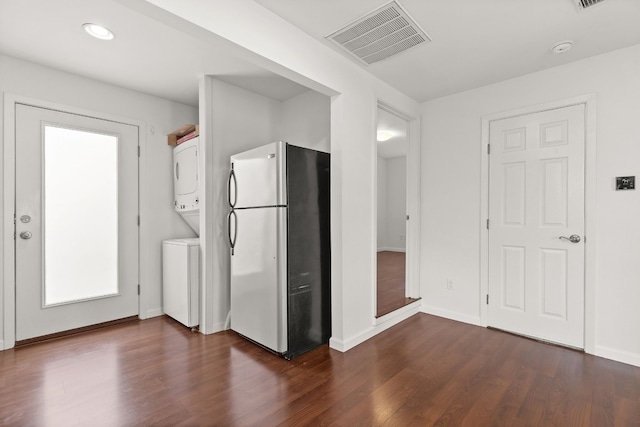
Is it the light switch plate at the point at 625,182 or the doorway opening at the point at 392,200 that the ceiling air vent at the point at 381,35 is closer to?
the light switch plate at the point at 625,182

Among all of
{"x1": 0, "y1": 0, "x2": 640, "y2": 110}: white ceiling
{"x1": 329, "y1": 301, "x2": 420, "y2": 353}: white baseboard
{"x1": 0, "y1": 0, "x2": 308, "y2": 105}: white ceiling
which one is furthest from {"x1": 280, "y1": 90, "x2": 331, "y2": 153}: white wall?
{"x1": 329, "y1": 301, "x2": 420, "y2": 353}: white baseboard

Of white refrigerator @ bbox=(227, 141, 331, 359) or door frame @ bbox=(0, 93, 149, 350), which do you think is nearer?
white refrigerator @ bbox=(227, 141, 331, 359)

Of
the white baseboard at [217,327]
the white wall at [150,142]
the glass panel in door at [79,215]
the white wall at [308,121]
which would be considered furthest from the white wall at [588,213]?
the glass panel in door at [79,215]

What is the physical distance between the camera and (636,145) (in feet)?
8.10

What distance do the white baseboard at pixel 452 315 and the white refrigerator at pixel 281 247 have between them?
4.81ft

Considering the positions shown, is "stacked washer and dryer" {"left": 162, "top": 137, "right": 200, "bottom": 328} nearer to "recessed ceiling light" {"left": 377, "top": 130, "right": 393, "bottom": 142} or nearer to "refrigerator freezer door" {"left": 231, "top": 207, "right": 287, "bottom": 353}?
"refrigerator freezer door" {"left": 231, "top": 207, "right": 287, "bottom": 353}

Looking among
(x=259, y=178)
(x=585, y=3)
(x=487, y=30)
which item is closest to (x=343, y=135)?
(x=259, y=178)

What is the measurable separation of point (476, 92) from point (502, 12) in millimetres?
1321

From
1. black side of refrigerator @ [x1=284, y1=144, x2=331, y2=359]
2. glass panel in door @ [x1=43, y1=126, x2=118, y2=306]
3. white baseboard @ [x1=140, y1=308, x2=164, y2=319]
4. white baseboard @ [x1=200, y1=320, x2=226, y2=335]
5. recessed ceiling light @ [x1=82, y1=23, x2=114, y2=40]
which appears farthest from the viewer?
white baseboard @ [x1=140, y1=308, x2=164, y2=319]

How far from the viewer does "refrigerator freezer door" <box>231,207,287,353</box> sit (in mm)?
2535

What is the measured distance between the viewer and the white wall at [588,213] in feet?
8.20

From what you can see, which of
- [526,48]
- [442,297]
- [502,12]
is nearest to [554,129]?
[526,48]

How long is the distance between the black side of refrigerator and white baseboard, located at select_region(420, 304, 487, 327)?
1466mm

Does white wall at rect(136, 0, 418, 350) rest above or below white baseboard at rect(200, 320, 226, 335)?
above
